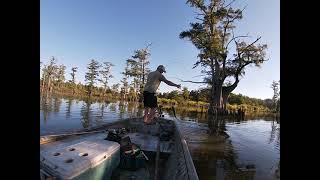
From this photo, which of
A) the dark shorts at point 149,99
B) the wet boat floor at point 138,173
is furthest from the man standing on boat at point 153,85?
the wet boat floor at point 138,173

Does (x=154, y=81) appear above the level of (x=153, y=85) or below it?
above

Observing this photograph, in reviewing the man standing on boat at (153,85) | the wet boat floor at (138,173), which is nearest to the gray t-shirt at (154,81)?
the man standing on boat at (153,85)

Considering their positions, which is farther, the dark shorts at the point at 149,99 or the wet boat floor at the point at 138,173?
the dark shorts at the point at 149,99

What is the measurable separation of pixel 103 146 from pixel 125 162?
32.3 inches

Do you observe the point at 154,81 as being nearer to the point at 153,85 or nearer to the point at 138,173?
the point at 153,85

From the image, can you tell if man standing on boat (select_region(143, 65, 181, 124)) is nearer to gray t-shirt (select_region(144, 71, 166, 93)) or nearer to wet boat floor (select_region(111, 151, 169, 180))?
gray t-shirt (select_region(144, 71, 166, 93))

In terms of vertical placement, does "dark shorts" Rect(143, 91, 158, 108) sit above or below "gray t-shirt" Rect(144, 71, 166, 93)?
below

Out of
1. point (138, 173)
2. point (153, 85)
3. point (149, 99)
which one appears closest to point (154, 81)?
point (153, 85)

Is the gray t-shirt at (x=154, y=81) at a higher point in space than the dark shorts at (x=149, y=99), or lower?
higher

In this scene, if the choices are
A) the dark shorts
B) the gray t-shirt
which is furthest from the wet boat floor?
the gray t-shirt

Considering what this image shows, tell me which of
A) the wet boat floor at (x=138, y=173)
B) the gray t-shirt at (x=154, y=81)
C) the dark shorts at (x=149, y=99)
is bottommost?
the wet boat floor at (x=138, y=173)

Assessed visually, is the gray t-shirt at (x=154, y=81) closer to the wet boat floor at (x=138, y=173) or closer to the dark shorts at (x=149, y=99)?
the dark shorts at (x=149, y=99)

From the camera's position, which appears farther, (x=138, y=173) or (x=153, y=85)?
(x=153, y=85)
